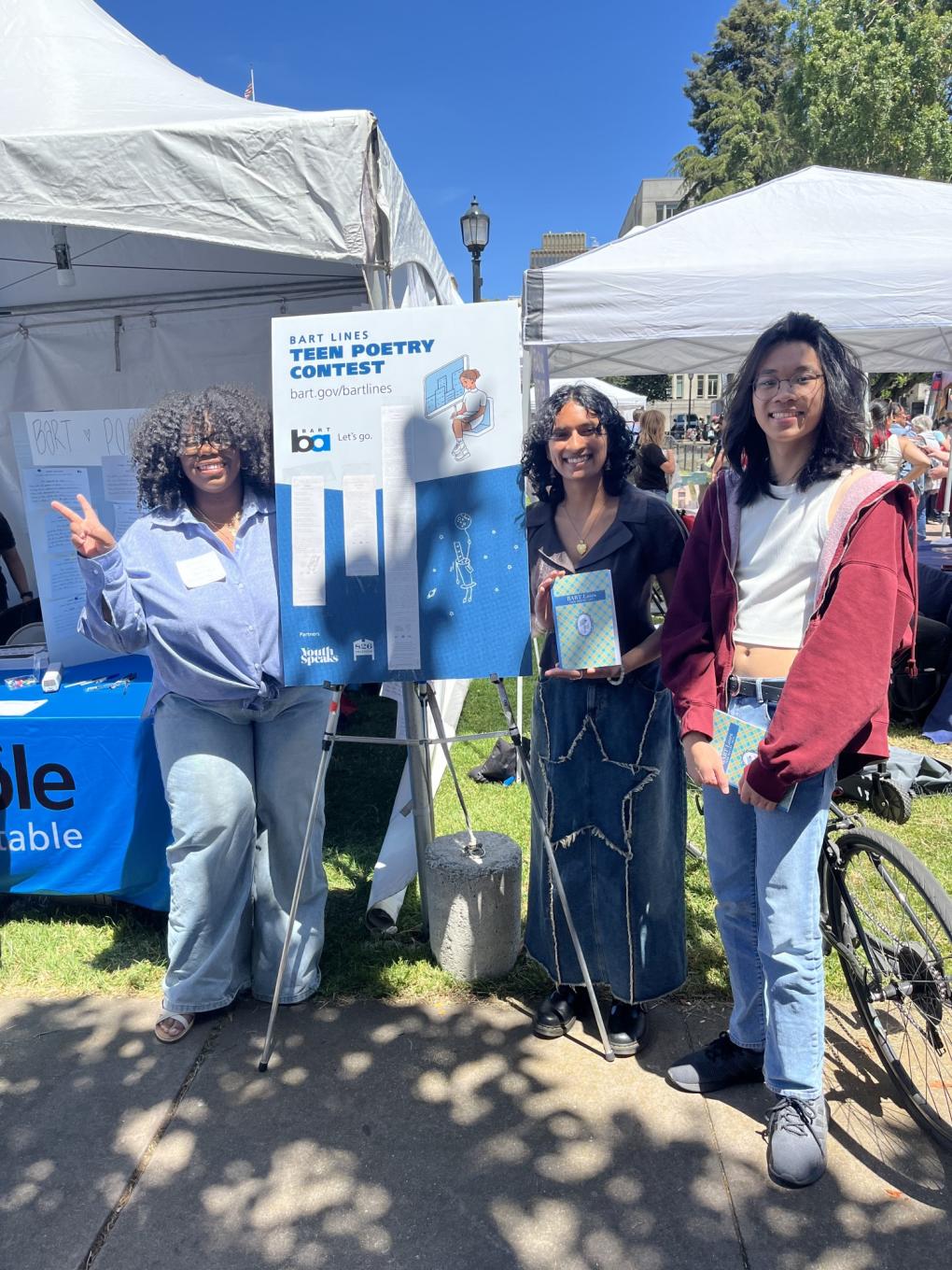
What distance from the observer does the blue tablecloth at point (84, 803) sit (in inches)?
121

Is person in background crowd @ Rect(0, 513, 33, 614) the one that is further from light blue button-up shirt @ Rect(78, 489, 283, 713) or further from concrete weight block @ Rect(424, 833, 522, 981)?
concrete weight block @ Rect(424, 833, 522, 981)

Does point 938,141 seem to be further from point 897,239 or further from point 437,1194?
point 437,1194

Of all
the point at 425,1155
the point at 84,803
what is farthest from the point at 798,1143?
the point at 84,803

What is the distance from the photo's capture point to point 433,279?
185 inches

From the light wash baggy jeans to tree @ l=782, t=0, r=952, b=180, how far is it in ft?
75.2

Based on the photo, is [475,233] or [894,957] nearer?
[894,957]

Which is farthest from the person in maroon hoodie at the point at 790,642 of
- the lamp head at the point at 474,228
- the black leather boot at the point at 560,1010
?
the lamp head at the point at 474,228

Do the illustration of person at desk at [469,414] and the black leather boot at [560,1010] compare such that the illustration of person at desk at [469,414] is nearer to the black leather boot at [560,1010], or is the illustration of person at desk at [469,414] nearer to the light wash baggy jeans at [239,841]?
the light wash baggy jeans at [239,841]

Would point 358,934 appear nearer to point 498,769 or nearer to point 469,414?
point 498,769

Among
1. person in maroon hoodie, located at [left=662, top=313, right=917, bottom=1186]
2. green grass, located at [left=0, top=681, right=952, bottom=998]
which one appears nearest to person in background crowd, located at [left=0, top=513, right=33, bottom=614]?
green grass, located at [left=0, top=681, right=952, bottom=998]

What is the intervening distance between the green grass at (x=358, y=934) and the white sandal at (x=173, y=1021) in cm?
27

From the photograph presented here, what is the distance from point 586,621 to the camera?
214 cm

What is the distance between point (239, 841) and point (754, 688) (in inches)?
63.2

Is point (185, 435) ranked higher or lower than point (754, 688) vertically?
higher
